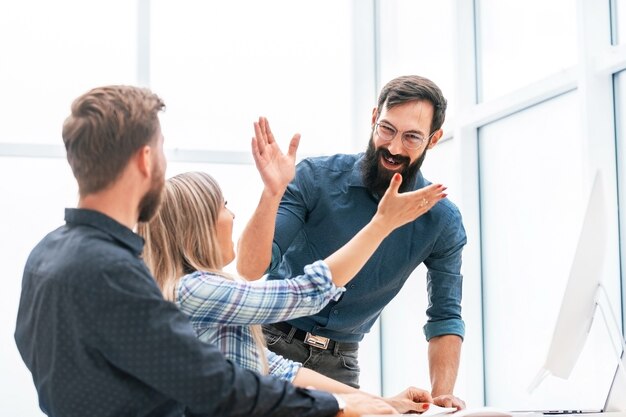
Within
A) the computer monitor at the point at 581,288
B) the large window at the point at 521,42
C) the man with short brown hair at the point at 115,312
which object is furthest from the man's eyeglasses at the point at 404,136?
the man with short brown hair at the point at 115,312

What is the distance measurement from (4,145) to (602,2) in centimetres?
314

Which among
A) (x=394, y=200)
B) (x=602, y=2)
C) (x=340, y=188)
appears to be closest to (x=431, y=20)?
(x=602, y=2)

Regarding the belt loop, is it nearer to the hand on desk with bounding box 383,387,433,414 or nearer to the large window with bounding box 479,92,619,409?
the hand on desk with bounding box 383,387,433,414

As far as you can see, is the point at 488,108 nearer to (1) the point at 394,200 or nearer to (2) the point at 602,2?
(2) the point at 602,2

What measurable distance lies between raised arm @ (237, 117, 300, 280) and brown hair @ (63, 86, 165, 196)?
743 millimetres

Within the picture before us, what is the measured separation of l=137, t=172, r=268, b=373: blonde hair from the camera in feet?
5.44

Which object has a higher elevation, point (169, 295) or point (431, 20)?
point (431, 20)

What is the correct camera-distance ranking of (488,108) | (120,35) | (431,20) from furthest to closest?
(120,35) → (431,20) → (488,108)

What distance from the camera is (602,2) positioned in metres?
2.77

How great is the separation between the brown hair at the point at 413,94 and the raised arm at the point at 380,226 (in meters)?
0.56

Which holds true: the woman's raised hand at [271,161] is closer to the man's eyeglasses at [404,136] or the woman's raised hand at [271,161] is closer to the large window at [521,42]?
the man's eyeglasses at [404,136]

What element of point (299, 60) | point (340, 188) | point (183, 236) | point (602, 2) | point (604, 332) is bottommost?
point (604, 332)

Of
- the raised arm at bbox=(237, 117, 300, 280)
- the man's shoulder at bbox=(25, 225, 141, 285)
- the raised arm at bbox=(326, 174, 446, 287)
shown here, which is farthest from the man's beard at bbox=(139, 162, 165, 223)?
the raised arm at bbox=(237, 117, 300, 280)

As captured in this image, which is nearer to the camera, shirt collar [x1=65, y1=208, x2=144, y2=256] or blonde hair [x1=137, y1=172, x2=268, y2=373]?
shirt collar [x1=65, y1=208, x2=144, y2=256]
